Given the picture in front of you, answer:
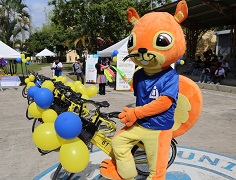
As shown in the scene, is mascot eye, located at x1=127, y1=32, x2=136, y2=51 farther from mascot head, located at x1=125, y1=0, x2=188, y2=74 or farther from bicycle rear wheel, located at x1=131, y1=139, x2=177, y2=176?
bicycle rear wheel, located at x1=131, y1=139, x2=177, y2=176

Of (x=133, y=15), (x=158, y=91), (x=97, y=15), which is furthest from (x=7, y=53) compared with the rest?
(x=158, y=91)

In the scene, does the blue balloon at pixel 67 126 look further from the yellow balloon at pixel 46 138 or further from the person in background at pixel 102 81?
the person in background at pixel 102 81

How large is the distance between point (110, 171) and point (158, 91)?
1.15m

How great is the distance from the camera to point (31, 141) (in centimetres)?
531

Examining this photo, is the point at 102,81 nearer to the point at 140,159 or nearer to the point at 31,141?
the point at 31,141

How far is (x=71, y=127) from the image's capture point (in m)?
2.65

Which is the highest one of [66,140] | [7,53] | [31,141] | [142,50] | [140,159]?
[7,53]

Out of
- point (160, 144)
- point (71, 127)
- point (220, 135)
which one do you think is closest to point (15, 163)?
point (71, 127)

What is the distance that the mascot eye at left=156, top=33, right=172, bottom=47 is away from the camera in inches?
101

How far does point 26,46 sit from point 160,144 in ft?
194

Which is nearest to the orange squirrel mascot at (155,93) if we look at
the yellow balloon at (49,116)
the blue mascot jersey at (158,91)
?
the blue mascot jersey at (158,91)

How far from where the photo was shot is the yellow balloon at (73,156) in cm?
277

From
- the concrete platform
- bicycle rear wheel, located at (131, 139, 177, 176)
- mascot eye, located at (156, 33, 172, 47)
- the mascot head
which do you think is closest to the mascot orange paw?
bicycle rear wheel, located at (131, 139, 177, 176)

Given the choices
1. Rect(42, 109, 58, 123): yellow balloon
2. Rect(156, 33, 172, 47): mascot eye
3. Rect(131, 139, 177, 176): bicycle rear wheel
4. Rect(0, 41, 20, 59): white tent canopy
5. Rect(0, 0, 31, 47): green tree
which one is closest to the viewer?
Rect(156, 33, 172, 47): mascot eye
